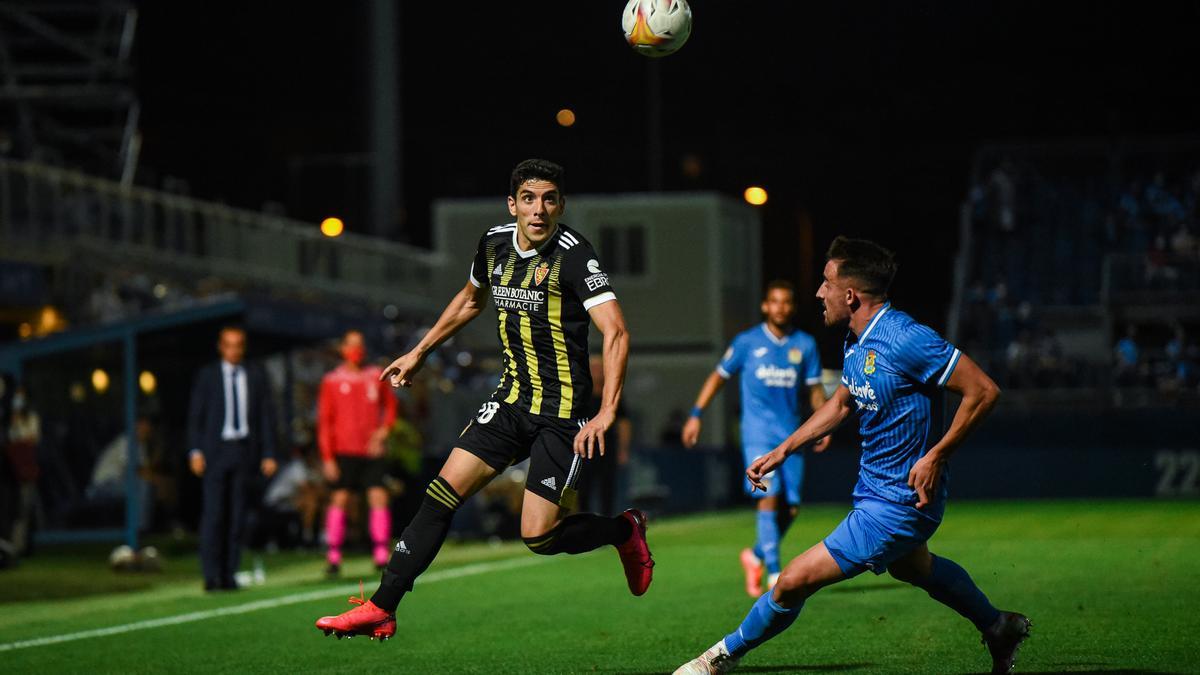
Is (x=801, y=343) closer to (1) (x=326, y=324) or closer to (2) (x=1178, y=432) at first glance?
(1) (x=326, y=324)

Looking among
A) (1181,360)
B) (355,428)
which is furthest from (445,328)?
(1181,360)

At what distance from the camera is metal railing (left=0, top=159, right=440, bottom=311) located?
23719mm

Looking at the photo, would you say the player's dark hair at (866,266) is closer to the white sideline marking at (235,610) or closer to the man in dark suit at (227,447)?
the white sideline marking at (235,610)

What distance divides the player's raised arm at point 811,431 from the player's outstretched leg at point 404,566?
1571mm

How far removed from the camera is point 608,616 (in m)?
11.6

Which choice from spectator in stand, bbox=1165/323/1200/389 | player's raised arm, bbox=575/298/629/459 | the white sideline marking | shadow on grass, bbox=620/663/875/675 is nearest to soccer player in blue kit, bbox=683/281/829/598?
the white sideline marking

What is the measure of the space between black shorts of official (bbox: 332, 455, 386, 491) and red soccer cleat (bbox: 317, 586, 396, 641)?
9044 mm

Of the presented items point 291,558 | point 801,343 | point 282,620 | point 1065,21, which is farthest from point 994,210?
point 282,620

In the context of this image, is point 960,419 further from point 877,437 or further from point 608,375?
point 608,375

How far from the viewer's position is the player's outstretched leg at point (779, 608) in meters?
7.47

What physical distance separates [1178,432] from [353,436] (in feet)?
56.5

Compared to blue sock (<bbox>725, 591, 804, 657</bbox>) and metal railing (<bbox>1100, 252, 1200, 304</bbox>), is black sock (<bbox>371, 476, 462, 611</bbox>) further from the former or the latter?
metal railing (<bbox>1100, 252, 1200, 304</bbox>)

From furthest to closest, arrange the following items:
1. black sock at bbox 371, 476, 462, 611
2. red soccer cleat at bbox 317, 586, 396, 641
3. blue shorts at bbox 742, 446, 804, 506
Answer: blue shorts at bbox 742, 446, 804, 506 → black sock at bbox 371, 476, 462, 611 → red soccer cleat at bbox 317, 586, 396, 641

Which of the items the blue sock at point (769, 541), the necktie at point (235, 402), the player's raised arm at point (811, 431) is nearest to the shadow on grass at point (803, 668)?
the player's raised arm at point (811, 431)
